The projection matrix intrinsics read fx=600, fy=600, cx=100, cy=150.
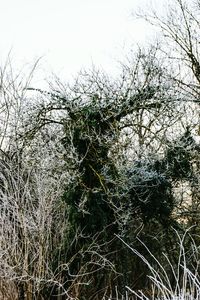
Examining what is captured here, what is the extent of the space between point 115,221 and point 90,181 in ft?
2.45

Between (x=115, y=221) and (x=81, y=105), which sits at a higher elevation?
(x=81, y=105)

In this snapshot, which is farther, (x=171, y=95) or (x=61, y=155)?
(x=171, y=95)

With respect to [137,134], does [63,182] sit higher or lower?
lower

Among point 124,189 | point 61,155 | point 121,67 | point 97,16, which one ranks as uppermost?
point 97,16

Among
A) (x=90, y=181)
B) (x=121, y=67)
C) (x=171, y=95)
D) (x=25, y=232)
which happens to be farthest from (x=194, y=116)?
(x=25, y=232)

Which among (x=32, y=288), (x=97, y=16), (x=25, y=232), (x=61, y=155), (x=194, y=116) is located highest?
(x=97, y=16)

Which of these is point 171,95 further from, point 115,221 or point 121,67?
point 115,221

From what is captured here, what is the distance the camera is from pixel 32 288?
8.05 meters

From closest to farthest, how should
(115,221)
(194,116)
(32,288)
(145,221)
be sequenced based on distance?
(32,288), (115,221), (145,221), (194,116)

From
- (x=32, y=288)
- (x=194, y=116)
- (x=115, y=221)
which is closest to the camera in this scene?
(x=32, y=288)

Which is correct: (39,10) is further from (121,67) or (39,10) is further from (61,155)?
(61,155)

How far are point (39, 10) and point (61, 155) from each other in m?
3.42

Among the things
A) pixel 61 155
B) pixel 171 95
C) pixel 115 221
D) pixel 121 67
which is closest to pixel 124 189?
pixel 115 221

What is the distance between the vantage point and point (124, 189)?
943cm
